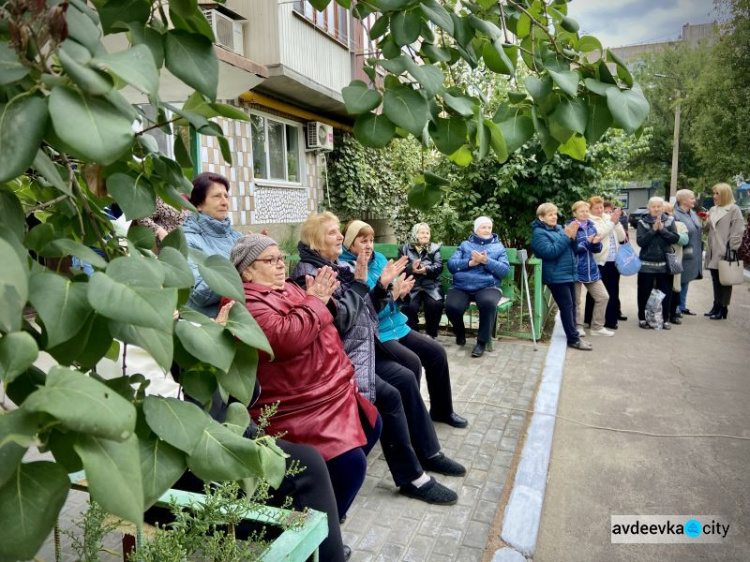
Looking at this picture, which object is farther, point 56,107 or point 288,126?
point 288,126

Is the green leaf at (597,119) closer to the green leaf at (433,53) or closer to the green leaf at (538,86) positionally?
the green leaf at (538,86)

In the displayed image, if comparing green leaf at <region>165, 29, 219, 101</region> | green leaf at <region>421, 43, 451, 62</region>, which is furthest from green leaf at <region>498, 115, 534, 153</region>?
green leaf at <region>165, 29, 219, 101</region>

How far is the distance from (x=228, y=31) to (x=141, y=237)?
8.98 metres

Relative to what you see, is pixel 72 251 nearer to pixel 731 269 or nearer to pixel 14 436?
pixel 14 436

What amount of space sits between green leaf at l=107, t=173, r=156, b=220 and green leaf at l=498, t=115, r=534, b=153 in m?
0.81

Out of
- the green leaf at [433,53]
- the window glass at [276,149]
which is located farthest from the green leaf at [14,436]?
the window glass at [276,149]

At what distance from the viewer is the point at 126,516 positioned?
517 millimetres

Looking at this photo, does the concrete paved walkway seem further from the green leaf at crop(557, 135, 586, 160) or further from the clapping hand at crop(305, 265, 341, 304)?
the green leaf at crop(557, 135, 586, 160)

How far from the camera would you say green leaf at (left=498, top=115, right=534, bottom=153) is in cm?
134

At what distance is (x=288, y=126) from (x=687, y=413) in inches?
336

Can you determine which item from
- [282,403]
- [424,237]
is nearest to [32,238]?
[282,403]

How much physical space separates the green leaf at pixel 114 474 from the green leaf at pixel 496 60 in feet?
3.90

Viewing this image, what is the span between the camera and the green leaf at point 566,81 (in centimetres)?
114

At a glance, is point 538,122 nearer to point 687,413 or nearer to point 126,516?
point 126,516
